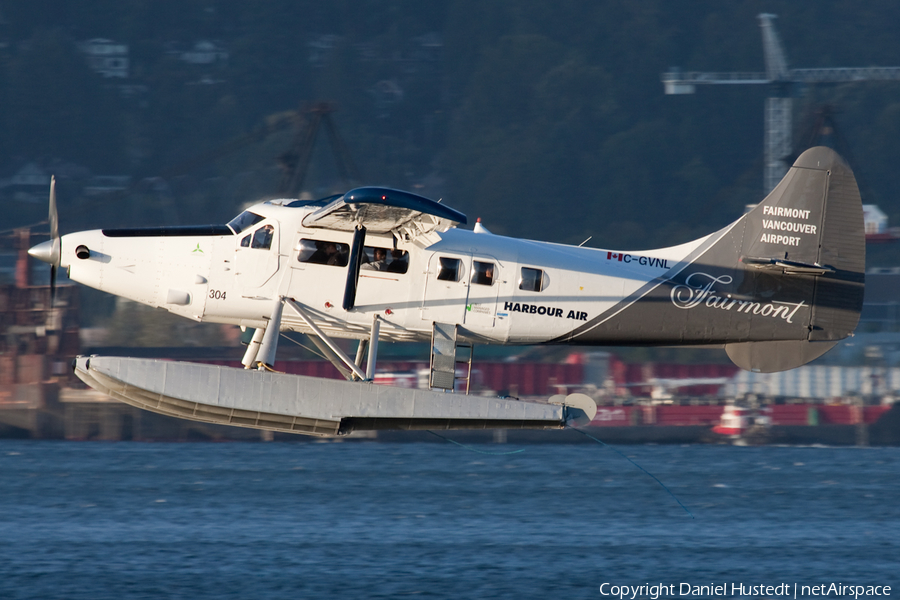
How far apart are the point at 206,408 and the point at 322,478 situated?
62.0 ft

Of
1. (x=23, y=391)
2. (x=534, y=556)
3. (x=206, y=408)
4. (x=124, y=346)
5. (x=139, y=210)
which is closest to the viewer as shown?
(x=206, y=408)

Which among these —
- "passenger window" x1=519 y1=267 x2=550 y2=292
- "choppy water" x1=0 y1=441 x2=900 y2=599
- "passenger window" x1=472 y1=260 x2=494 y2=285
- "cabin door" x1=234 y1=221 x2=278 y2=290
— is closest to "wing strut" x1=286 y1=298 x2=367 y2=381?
"cabin door" x1=234 y1=221 x2=278 y2=290

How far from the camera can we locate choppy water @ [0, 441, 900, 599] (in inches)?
675

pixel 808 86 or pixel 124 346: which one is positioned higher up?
pixel 808 86

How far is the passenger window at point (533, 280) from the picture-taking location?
41.8 feet

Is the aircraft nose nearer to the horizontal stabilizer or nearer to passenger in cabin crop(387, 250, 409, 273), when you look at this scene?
the horizontal stabilizer

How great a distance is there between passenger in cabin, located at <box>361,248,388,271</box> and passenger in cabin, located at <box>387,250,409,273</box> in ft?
0.23

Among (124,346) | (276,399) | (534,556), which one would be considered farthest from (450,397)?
(124,346)

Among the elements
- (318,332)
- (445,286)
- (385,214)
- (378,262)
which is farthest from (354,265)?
(445,286)

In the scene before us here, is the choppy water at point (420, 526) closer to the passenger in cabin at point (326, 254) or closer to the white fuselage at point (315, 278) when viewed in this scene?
the white fuselage at point (315, 278)

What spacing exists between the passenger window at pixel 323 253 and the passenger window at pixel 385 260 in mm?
227

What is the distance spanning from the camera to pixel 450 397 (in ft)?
40.1

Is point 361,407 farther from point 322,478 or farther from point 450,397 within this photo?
point 322,478

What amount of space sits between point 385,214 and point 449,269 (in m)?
1.17
